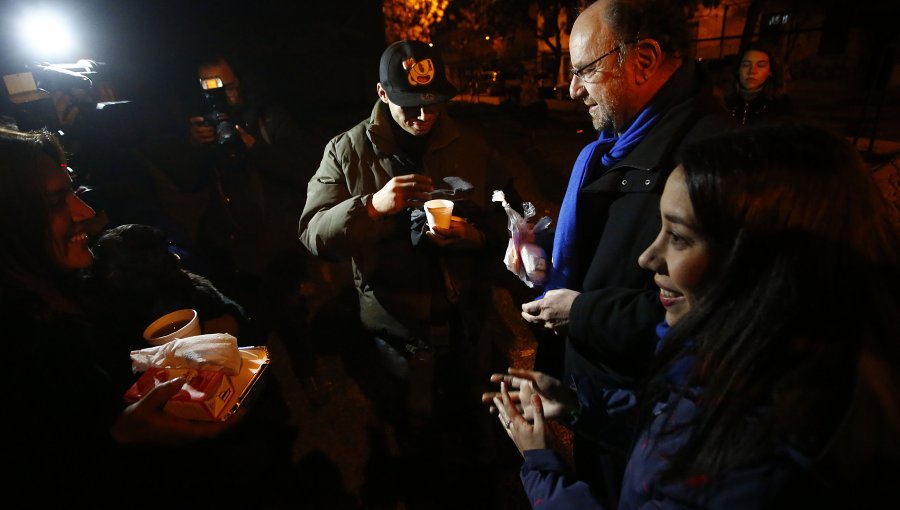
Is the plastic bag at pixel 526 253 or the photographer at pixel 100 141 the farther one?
the photographer at pixel 100 141

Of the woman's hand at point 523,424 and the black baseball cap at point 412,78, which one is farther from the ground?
the black baseball cap at point 412,78

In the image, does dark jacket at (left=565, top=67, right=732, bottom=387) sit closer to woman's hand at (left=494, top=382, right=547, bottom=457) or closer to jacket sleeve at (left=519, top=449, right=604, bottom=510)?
woman's hand at (left=494, top=382, right=547, bottom=457)

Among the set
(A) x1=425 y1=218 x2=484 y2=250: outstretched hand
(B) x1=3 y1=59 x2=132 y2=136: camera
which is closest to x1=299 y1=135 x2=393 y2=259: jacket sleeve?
(A) x1=425 y1=218 x2=484 y2=250: outstretched hand

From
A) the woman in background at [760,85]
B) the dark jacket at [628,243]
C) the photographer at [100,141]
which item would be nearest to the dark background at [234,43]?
the photographer at [100,141]

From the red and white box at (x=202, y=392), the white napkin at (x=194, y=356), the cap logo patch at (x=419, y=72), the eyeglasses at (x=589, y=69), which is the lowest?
the red and white box at (x=202, y=392)

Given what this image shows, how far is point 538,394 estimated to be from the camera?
5.27 feet

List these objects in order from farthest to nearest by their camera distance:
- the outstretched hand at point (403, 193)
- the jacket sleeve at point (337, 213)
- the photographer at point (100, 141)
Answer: the photographer at point (100, 141) → the jacket sleeve at point (337, 213) → the outstretched hand at point (403, 193)

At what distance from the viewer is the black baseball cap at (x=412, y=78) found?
2.55m

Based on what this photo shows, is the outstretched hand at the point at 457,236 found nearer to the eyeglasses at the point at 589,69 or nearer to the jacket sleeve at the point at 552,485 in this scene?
the eyeglasses at the point at 589,69

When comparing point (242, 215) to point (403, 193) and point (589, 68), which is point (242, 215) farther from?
point (589, 68)

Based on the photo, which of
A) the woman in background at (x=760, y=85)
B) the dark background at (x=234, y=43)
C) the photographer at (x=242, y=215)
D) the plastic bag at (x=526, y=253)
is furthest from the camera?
the woman in background at (x=760, y=85)

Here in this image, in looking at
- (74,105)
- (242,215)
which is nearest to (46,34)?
(74,105)

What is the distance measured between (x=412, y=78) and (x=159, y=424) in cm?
208

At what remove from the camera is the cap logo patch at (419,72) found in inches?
101
